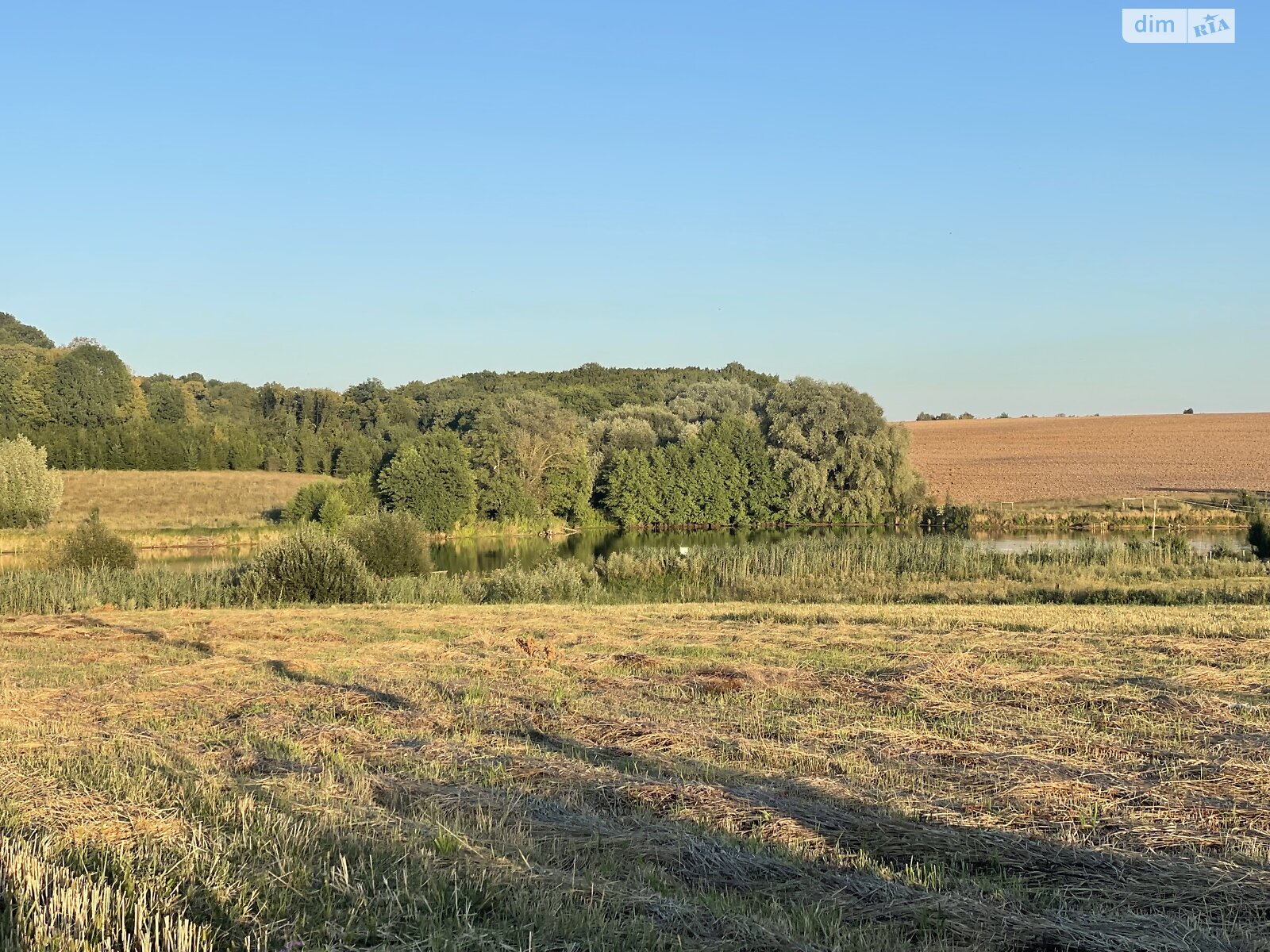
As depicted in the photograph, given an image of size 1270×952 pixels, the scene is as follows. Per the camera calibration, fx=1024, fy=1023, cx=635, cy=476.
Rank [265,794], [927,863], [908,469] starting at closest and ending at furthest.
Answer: [927,863] → [265,794] → [908,469]

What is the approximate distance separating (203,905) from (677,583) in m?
25.2

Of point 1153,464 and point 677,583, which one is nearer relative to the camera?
point 677,583

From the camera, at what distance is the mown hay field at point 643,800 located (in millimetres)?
4391

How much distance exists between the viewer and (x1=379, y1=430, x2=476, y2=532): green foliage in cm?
5759

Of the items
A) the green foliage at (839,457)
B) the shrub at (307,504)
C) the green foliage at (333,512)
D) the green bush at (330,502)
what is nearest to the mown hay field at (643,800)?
the green foliage at (333,512)

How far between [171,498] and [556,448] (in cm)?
2427

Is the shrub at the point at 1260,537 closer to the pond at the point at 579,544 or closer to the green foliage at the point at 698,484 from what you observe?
the pond at the point at 579,544

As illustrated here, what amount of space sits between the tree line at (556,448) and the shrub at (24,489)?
1671 cm

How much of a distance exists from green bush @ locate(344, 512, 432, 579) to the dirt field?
130ft

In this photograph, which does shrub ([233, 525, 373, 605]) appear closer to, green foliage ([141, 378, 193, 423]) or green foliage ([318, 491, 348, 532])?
green foliage ([318, 491, 348, 532])

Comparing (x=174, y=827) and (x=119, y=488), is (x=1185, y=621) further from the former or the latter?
Answer: (x=119, y=488)

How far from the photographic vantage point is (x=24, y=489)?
49.7 meters

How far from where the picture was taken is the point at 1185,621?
14727mm

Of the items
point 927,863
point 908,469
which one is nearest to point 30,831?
point 927,863
